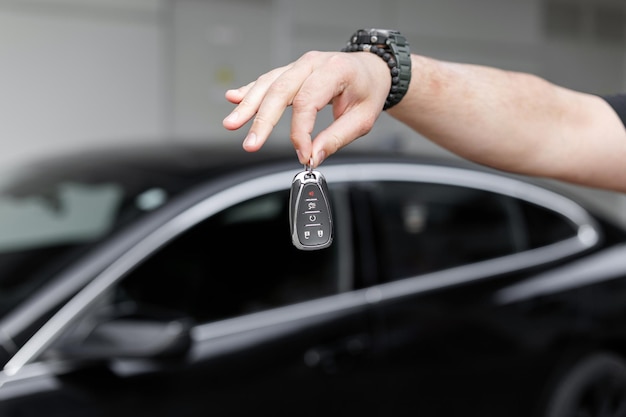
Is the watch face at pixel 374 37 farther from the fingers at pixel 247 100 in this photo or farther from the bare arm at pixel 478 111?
the fingers at pixel 247 100

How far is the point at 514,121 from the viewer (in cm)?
198

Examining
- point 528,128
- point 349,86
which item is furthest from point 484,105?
point 349,86

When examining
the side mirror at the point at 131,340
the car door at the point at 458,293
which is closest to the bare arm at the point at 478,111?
the side mirror at the point at 131,340

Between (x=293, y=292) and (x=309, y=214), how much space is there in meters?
1.69

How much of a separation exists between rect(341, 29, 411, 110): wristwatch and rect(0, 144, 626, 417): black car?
1.17 metres

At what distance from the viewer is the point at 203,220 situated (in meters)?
2.96

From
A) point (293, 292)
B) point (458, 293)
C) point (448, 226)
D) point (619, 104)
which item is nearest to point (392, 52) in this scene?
point (619, 104)

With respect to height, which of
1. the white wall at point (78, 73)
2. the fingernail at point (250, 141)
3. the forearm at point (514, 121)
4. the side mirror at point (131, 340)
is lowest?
the fingernail at point (250, 141)

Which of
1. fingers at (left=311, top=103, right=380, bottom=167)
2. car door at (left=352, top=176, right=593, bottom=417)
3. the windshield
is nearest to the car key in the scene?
fingers at (left=311, top=103, right=380, bottom=167)

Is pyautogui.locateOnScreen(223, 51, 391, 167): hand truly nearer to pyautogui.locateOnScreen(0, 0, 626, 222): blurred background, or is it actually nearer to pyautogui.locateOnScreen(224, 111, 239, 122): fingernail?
pyautogui.locateOnScreen(224, 111, 239, 122): fingernail

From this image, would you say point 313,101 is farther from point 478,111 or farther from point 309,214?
point 478,111

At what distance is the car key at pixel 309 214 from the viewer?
4.81 feet

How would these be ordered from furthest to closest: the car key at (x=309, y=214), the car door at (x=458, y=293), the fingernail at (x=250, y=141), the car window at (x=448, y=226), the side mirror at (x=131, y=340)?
the car window at (x=448, y=226) < the car door at (x=458, y=293) < the side mirror at (x=131, y=340) < the car key at (x=309, y=214) < the fingernail at (x=250, y=141)

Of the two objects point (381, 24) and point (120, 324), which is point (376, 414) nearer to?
point (120, 324)
